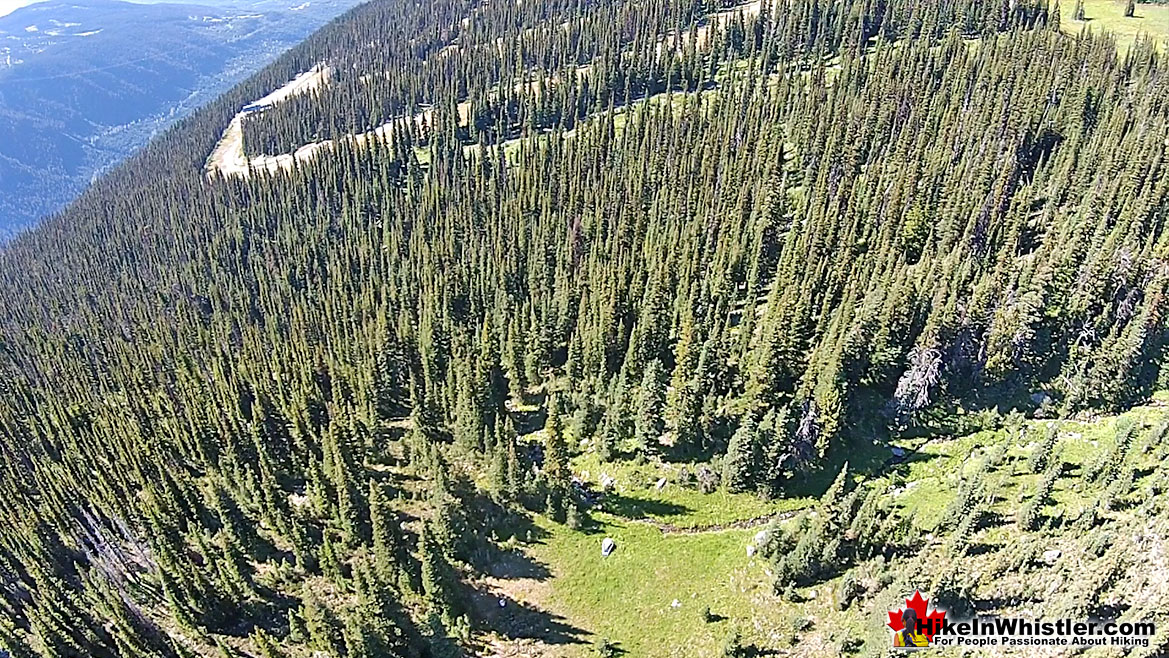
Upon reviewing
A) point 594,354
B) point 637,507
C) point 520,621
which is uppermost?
point 594,354

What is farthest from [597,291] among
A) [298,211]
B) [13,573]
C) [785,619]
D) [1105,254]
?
[298,211]

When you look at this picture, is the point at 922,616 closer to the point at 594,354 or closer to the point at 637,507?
the point at 637,507

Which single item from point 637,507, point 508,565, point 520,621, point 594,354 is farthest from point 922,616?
point 594,354

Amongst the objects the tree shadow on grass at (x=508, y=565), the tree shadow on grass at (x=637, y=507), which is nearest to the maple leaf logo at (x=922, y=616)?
the tree shadow on grass at (x=637, y=507)

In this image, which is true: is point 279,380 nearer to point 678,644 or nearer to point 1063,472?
point 678,644

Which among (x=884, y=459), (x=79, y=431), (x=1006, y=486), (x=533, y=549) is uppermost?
(x=1006, y=486)

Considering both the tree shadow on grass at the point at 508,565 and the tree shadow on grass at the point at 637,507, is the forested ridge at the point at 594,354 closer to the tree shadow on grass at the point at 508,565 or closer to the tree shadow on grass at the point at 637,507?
the tree shadow on grass at the point at 508,565

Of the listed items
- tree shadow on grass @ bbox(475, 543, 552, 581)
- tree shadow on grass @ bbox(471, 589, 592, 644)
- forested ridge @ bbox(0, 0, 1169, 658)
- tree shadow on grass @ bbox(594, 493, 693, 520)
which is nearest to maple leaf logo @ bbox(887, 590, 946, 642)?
forested ridge @ bbox(0, 0, 1169, 658)
